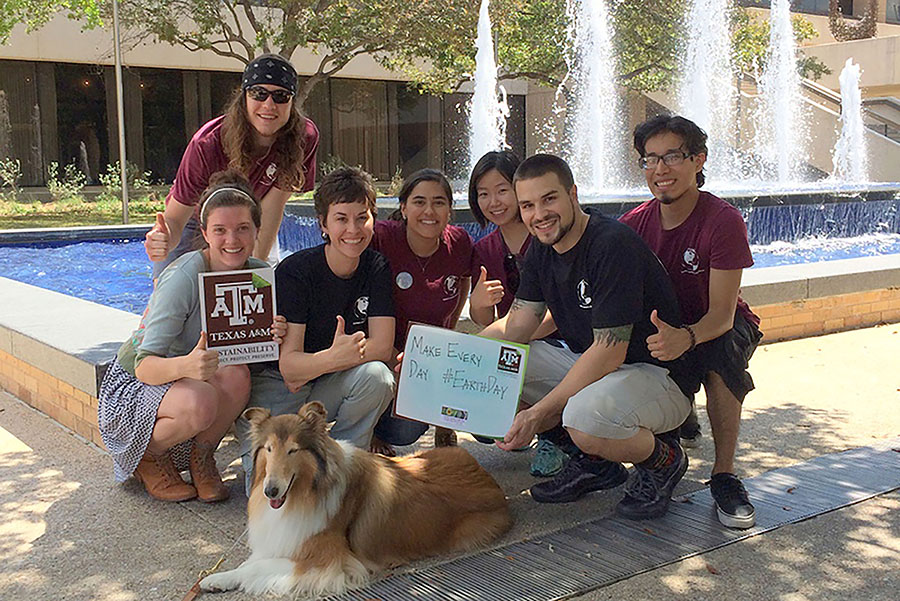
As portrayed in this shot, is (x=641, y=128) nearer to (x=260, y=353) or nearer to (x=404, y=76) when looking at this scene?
(x=260, y=353)

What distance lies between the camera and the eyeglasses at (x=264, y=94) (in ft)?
15.2

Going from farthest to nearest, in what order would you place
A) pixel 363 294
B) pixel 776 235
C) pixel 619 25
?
pixel 619 25 < pixel 776 235 < pixel 363 294

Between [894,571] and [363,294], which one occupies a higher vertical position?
[363,294]

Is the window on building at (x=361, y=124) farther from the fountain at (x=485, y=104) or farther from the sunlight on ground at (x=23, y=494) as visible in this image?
the sunlight on ground at (x=23, y=494)

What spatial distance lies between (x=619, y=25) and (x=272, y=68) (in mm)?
22999

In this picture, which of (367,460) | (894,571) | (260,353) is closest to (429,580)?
(367,460)

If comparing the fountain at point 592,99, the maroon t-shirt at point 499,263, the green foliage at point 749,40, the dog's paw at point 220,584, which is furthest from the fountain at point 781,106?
the dog's paw at point 220,584

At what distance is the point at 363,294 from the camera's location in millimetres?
4328

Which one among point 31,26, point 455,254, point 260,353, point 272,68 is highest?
point 31,26

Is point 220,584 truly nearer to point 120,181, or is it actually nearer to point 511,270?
point 511,270

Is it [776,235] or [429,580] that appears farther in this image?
[776,235]

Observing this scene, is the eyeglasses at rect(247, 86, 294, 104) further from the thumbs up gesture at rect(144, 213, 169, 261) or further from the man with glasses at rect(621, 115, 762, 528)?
the man with glasses at rect(621, 115, 762, 528)

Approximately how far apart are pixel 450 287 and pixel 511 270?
0.37 m

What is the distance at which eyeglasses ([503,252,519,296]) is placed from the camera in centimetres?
489
